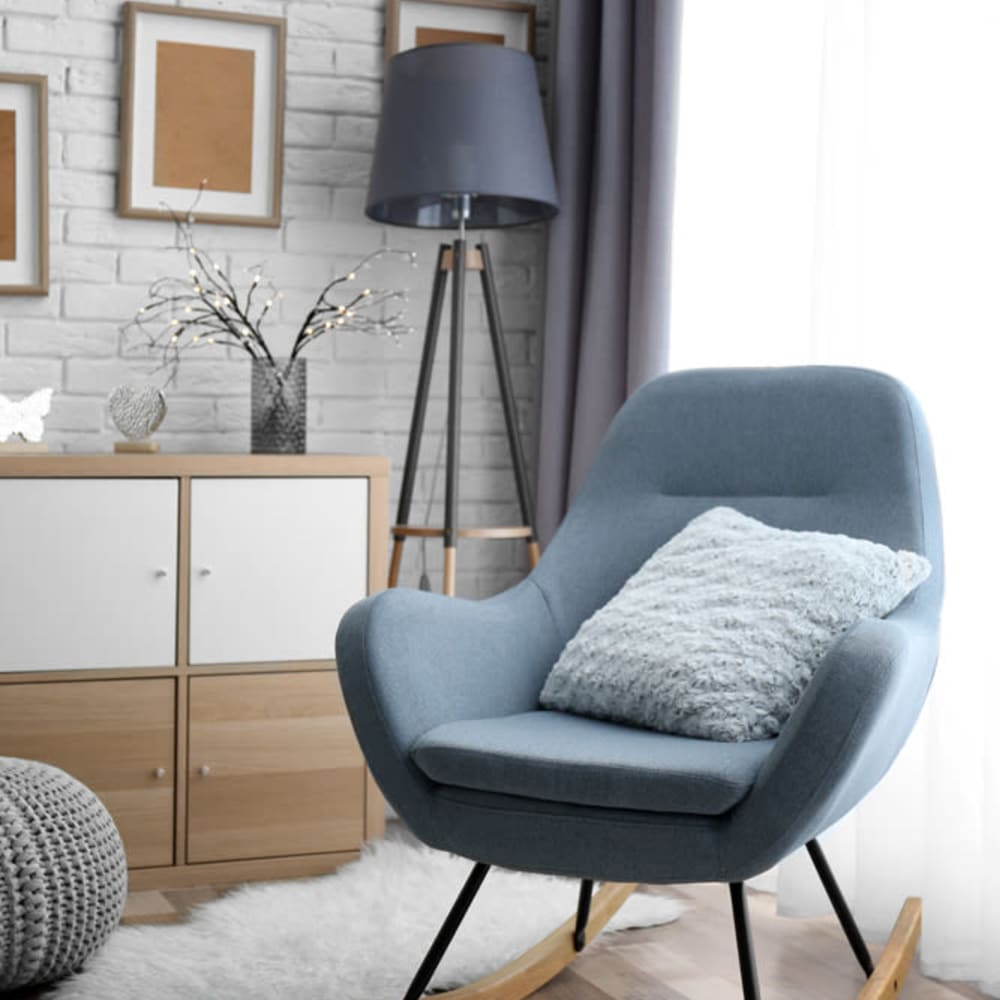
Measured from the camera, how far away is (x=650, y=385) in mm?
2480

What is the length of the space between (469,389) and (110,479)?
1.00 m

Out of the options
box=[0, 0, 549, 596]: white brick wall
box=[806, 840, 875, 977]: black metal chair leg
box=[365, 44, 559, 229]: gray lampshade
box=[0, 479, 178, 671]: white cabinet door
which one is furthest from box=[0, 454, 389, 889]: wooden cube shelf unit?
box=[806, 840, 875, 977]: black metal chair leg

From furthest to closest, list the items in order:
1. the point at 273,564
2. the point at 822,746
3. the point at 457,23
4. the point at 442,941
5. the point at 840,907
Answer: the point at 457,23 → the point at 273,564 → the point at 840,907 → the point at 442,941 → the point at 822,746

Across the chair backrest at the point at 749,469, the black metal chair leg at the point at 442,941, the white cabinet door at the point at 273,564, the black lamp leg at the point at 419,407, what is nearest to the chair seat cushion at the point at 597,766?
the black metal chair leg at the point at 442,941

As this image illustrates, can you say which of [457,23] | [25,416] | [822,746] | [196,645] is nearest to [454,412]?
[196,645]

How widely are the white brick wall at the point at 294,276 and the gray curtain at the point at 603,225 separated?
0.54 ft

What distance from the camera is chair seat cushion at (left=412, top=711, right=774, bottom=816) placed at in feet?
5.71

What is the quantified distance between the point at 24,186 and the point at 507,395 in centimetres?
108

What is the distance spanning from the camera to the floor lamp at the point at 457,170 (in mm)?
2988

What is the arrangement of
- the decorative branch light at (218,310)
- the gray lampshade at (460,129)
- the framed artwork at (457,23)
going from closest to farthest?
the gray lampshade at (460,129)
the decorative branch light at (218,310)
the framed artwork at (457,23)

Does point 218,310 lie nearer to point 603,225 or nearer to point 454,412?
point 454,412

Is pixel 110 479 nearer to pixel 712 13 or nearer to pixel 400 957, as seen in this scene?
pixel 400 957

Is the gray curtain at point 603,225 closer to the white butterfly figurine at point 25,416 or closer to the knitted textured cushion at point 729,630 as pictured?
the knitted textured cushion at point 729,630

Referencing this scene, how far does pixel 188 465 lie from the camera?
9.22 feet
